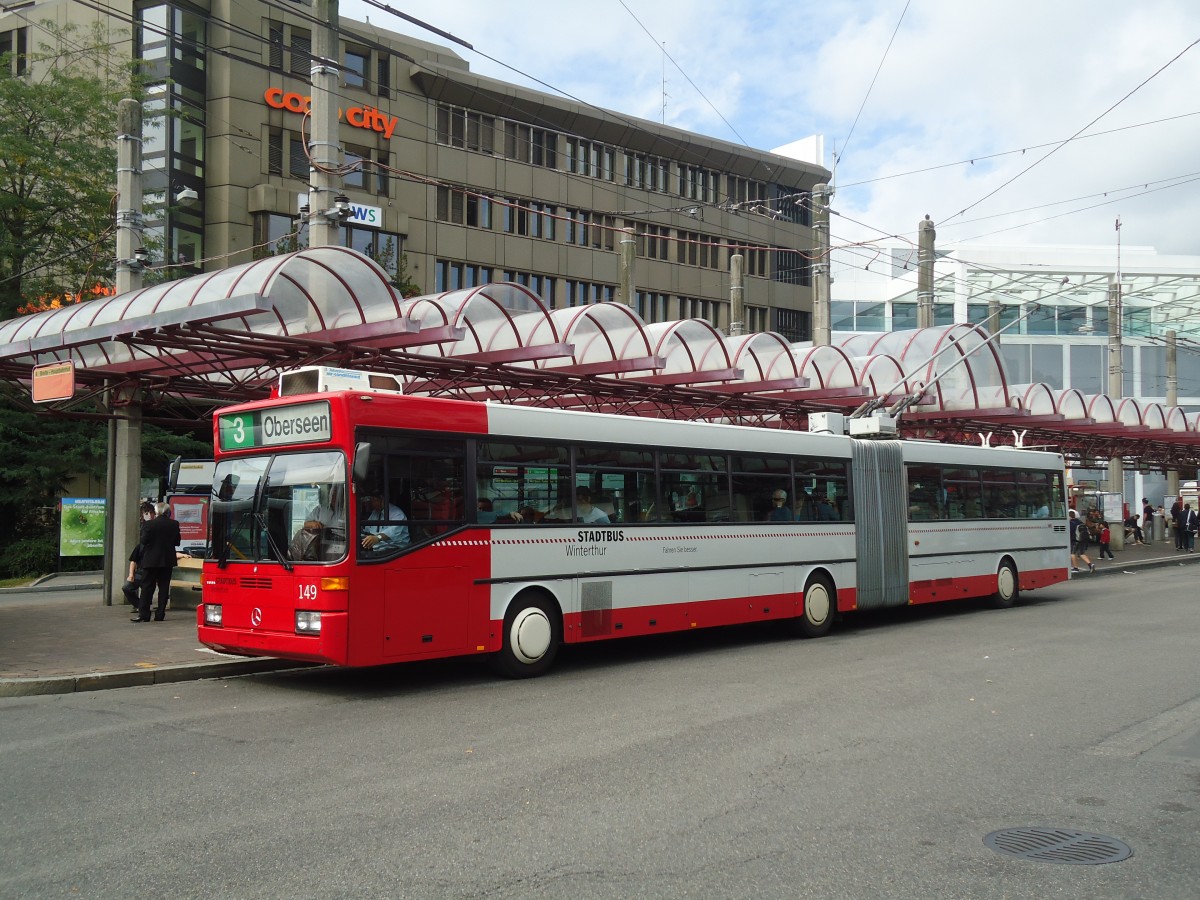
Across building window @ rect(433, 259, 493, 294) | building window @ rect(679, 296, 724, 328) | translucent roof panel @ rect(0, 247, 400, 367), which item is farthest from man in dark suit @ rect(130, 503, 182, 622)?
building window @ rect(679, 296, 724, 328)

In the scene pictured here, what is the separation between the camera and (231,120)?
39.8 m

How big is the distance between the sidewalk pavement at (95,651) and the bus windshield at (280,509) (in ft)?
4.63

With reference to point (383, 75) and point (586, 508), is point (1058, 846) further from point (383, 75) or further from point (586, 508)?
point (383, 75)

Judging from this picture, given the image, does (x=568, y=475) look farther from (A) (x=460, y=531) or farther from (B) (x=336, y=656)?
(B) (x=336, y=656)

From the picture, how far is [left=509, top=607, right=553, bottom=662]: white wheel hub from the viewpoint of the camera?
11.9 m

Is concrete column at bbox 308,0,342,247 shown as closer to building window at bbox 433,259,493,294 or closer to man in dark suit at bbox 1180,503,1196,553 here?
building window at bbox 433,259,493,294

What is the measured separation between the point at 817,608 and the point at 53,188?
2337cm

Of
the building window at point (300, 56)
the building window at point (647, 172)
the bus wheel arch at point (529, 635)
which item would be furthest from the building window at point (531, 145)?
the bus wheel arch at point (529, 635)

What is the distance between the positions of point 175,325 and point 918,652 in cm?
1001

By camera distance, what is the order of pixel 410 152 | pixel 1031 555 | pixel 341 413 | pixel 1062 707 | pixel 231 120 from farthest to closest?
pixel 410 152, pixel 231 120, pixel 1031 555, pixel 341 413, pixel 1062 707

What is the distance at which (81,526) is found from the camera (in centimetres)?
2573

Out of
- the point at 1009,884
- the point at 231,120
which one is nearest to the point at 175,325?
the point at 1009,884

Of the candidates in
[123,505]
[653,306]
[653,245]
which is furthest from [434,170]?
[123,505]

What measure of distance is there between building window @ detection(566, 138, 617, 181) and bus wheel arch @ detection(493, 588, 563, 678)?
39.5m
